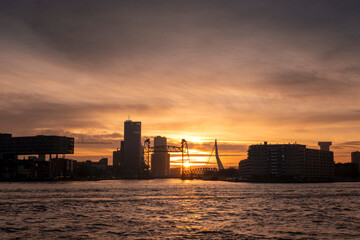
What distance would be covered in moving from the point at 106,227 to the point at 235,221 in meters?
16.1

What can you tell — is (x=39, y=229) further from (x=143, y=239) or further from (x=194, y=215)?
(x=194, y=215)

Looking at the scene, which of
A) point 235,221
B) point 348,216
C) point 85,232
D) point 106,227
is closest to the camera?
point 85,232

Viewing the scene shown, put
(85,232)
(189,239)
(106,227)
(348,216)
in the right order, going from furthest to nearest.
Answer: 1. (348,216)
2. (106,227)
3. (85,232)
4. (189,239)

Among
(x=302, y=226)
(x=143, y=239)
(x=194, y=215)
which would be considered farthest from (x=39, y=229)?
(x=302, y=226)

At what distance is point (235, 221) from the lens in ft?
170

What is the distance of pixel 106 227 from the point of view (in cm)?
4662

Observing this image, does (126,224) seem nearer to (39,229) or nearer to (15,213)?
(39,229)

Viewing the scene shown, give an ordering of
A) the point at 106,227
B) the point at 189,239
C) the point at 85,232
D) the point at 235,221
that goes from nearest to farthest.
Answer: the point at 189,239 → the point at 85,232 → the point at 106,227 → the point at 235,221

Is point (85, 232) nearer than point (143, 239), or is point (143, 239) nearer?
point (143, 239)

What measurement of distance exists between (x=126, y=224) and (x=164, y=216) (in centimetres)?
970

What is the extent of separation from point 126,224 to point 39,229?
9.88 meters

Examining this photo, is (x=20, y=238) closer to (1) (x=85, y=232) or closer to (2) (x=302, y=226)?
(1) (x=85, y=232)

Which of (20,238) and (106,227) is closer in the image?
(20,238)

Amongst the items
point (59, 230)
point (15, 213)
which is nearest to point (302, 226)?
point (59, 230)
